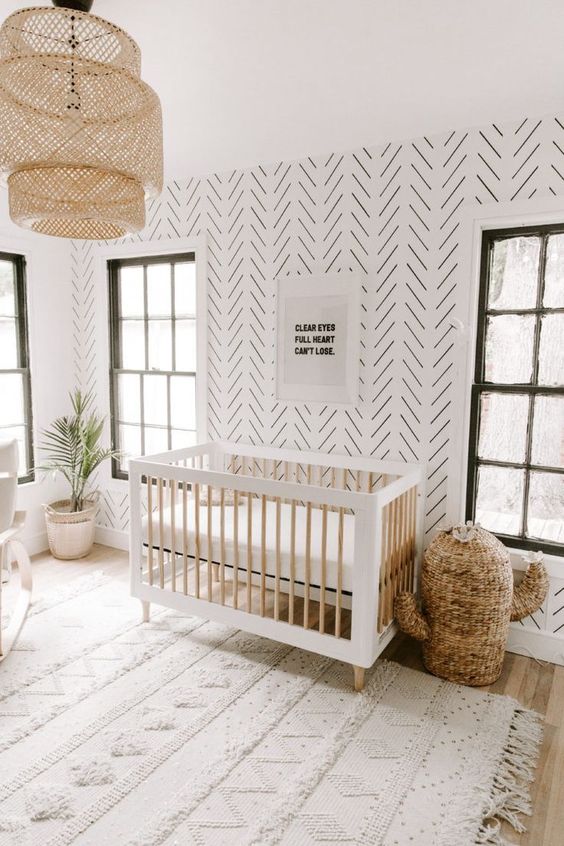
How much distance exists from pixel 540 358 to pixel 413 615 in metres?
1.29

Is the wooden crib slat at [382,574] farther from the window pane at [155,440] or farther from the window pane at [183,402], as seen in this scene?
the window pane at [155,440]

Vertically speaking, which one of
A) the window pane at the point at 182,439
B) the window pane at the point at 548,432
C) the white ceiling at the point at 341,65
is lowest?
the window pane at the point at 182,439

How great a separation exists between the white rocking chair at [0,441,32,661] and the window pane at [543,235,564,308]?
2561 millimetres

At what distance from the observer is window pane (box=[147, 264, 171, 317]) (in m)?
3.76

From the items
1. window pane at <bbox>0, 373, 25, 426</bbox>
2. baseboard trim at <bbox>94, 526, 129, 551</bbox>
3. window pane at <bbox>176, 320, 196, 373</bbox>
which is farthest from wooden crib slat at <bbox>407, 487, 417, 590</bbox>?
window pane at <bbox>0, 373, 25, 426</bbox>

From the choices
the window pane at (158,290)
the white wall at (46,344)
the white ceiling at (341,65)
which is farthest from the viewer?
the white wall at (46,344)

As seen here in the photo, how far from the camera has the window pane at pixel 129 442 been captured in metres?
4.02

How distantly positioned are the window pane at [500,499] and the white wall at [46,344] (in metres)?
2.87

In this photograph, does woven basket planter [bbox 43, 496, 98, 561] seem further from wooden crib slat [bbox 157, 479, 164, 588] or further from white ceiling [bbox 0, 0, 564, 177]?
white ceiling [bbox 0, 0, 564, 177]

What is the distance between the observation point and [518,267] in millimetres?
2668

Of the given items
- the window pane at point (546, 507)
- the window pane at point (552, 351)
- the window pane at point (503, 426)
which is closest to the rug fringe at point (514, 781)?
the window pane at point (546, 507)

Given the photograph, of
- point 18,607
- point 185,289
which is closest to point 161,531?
point 18,607

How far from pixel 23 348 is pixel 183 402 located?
116 centimetres

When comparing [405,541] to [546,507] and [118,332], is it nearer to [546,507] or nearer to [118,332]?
[546,507]
